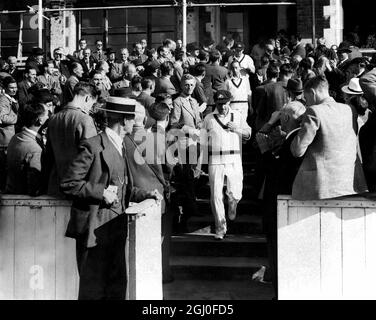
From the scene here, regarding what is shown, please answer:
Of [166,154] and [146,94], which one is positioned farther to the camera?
[146,94]

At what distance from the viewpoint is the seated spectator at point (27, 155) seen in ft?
19.3

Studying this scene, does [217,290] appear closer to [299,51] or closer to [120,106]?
[120,106]

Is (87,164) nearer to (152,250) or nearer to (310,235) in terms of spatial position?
(152,250)

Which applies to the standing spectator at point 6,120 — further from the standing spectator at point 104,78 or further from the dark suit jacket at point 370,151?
the dark suit jacket at point 370,151

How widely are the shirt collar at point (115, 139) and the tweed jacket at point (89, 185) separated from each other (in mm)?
45

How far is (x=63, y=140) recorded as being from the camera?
232 inches

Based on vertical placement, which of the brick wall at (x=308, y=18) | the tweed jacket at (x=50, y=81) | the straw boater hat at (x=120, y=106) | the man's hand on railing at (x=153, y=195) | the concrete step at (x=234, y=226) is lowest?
the concrete step at (x=234, y=226)

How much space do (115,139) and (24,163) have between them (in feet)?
3.31

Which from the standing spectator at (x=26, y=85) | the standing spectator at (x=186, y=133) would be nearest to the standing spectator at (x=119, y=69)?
the standing spectator at (x=26, y=85)

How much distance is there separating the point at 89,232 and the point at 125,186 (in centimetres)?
53

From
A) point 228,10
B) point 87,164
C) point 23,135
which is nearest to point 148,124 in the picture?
point 23,135

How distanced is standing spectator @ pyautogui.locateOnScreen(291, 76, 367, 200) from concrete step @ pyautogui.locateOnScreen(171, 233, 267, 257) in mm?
2447

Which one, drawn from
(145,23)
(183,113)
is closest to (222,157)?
(183,113)

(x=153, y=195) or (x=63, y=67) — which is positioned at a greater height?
(x=63, y=67)
